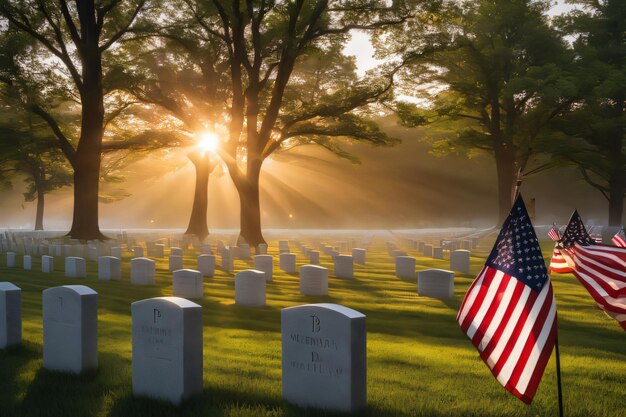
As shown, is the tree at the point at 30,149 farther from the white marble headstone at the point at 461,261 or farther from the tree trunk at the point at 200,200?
the white marble headstone at the point at 461,261

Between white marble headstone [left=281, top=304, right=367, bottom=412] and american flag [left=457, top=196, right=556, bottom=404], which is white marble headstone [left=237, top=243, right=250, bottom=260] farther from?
american flag [left=457, top=196, right=556, bottom=404]

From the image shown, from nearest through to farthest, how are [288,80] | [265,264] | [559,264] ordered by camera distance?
1. [559,264]
2. [265,264]
3. [288,80]

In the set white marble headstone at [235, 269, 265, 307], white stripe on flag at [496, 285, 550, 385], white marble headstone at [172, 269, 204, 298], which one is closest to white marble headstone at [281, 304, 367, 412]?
white stripe on flag at [496, 285, 550, 385]

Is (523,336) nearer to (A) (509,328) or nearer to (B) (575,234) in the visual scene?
(A) (509,328)

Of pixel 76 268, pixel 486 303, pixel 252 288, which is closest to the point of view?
pixel 486 303

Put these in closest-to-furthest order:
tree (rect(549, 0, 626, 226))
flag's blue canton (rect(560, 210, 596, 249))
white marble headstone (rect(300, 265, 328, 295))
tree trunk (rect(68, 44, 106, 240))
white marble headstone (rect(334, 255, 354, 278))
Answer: flag's blue canton (rect(560, 210, 596, 249)) < white marble headstone (rect(300, 265, 328, 295)) < white marble headstone (rect(334, 255, 354, 278)) < tree trunk (rect(68, 44, 106, 240)) < tree (rect(549, 0, 626, 226))

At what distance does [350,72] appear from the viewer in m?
36.8

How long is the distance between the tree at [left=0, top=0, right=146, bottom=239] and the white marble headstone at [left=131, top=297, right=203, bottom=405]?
25.9 metres

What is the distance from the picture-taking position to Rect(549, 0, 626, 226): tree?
35469mm

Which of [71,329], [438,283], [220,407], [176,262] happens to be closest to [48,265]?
[176,262]

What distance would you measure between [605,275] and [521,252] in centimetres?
348

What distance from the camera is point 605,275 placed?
778 centimetres

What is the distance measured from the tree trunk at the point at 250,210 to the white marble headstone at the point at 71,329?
21698 millimetres

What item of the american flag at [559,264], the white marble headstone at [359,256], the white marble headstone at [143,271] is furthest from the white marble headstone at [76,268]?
the american flag at [559,264]
